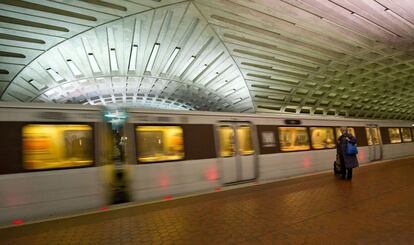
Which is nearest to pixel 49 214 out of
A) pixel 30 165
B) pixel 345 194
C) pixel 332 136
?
pixel 30 165

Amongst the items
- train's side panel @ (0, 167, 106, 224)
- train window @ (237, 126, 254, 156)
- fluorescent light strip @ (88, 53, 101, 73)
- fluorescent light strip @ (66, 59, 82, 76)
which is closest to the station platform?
train's side panel @ (0, 167, 106, 224)

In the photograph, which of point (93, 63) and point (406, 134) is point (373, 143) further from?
point (93, 63)

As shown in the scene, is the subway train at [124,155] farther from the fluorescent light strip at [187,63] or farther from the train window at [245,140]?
the fluorescent light strip at [187,63]

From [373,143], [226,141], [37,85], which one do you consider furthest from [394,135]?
→ [37,85]

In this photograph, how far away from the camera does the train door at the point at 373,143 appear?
15224 mm

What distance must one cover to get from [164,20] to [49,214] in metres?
11.8

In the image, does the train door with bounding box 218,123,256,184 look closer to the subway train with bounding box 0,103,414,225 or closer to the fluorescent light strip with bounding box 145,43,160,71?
the subway train with bounding box 0,103,414,225

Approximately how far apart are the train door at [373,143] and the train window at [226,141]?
9.48m

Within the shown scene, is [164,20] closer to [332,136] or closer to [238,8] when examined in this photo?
[238,8]

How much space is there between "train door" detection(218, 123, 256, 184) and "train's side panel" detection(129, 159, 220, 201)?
45 centimetres

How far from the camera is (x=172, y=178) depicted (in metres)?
7.84

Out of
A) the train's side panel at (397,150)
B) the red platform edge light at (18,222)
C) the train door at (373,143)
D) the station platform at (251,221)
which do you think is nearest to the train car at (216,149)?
the station platform at (251,221)

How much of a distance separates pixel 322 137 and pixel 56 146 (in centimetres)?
1020

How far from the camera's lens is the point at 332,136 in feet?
42.6
